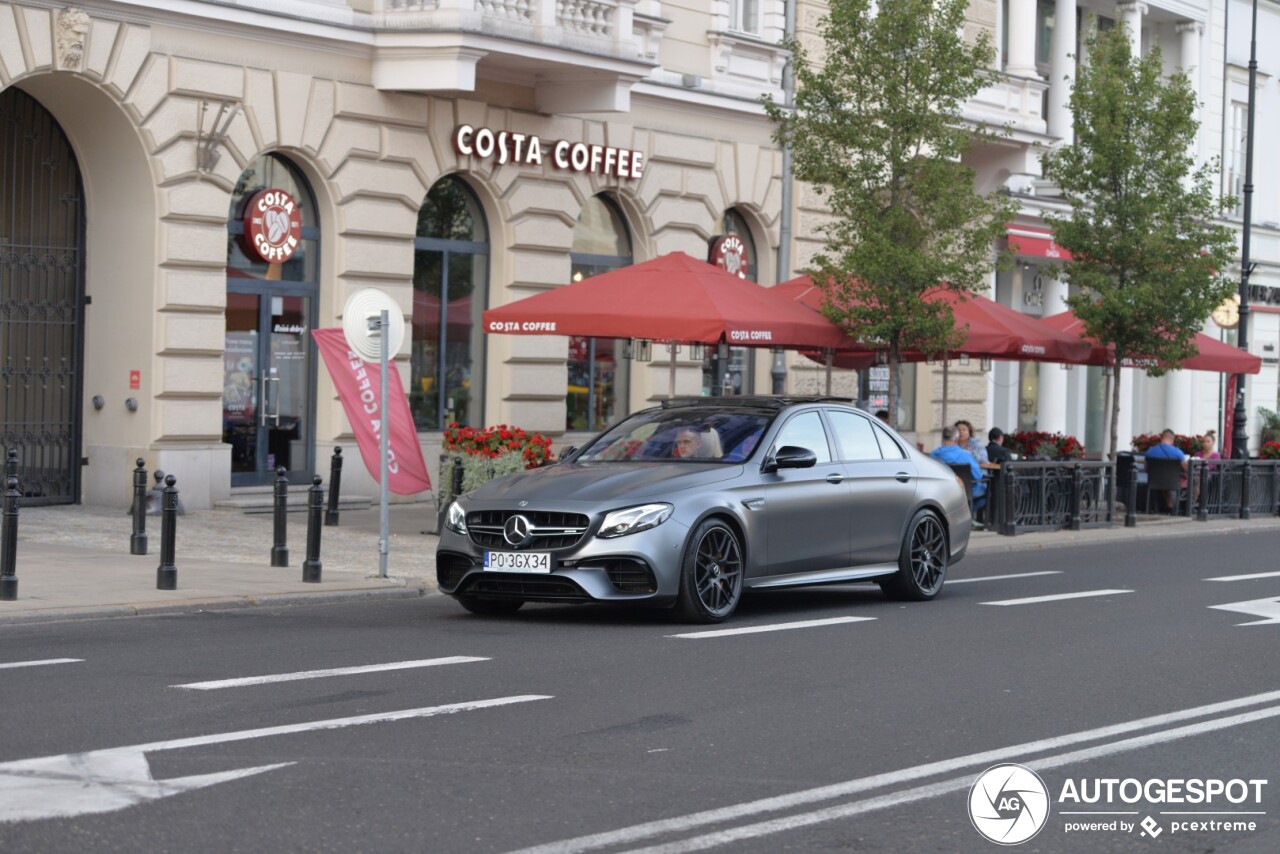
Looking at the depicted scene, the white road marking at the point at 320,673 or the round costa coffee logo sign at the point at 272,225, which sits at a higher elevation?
the round costa coffee logo sign at the point at 272,225

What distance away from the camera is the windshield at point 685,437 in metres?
13.6

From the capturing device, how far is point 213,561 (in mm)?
16281

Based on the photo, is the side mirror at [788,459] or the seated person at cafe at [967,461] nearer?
the side mirror at [788,459]

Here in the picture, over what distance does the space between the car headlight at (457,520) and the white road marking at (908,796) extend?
17.5ft

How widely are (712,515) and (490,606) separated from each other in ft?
6.06

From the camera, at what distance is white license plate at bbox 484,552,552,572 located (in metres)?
12.3

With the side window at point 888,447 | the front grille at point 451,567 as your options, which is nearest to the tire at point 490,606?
the front grille at point 451,567

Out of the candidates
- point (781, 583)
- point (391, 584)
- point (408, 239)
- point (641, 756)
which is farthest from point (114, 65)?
point (641, 756)

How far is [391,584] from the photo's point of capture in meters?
15.0

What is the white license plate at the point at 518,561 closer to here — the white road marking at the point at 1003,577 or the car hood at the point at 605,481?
the car hood at the point at 605,481

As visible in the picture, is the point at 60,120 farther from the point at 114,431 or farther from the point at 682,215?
the point at 682,215

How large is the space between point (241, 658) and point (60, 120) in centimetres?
1257

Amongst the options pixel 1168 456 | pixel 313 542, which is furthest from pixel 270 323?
pixel 1168 456

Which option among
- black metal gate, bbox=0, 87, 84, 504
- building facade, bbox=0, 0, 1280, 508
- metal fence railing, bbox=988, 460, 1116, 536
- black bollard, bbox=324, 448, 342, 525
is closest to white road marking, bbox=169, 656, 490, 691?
black bollard, bbox=324, 448, 342, 525
